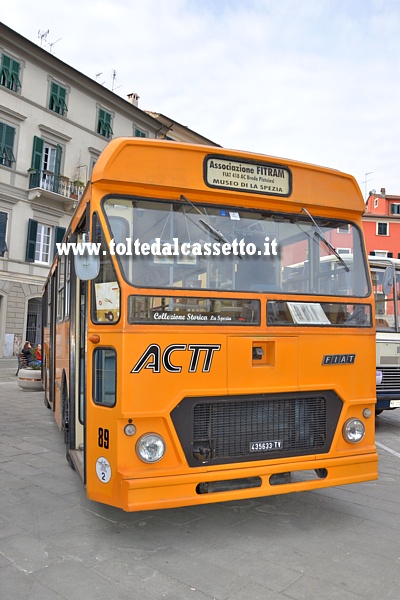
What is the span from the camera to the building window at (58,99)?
2534cm

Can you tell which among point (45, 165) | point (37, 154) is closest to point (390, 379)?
point (37, 154)

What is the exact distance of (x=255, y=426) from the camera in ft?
13.1

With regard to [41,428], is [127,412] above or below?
above

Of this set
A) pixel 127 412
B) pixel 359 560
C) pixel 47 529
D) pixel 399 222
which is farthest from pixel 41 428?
pixel 399 222

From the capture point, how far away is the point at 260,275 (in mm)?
4188

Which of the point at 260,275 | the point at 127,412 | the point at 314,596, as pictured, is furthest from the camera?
the point at 260,275

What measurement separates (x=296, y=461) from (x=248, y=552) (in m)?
0.76

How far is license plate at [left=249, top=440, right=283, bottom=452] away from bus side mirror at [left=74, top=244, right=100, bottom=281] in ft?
5.77

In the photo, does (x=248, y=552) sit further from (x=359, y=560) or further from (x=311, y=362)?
(x=311, y=362)

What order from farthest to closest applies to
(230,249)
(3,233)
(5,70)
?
1. (5,70)
2. (3,233)
3. (230,249)

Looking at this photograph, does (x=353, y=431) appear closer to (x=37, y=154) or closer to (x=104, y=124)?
(x=37, y=154)

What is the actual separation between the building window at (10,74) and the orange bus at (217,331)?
72.5ft

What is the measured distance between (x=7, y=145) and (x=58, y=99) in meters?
4.17

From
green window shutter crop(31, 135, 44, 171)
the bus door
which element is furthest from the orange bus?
green window shutter crop(31, 135, 44, 171)
